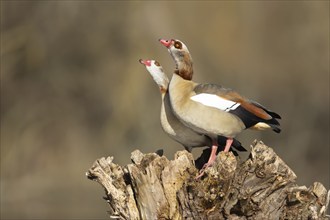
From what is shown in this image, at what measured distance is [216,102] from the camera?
17.6 feet

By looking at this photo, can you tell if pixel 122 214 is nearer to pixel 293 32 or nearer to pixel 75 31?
pixel 293 32

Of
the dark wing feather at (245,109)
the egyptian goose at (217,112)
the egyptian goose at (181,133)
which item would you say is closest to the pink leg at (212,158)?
the egyptian goose at (217,112)

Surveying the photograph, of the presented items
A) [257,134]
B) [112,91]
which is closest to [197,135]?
[257,134]

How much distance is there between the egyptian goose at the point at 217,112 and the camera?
536 centimetres

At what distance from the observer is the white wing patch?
535 cm

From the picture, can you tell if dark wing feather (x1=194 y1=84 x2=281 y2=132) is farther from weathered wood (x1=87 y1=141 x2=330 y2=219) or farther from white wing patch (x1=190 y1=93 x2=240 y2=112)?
weathered wood (x1=87 y1=141 x2=330 y2=219)

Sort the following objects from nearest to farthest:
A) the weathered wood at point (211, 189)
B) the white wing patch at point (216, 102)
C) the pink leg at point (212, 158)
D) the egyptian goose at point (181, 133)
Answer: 1. the weathered wood at point (211, 189)
2. the pink leg at point (212, 158)
3. the white wing patch at point (216, 102)
4. the egyptian goose at point (181, 133)

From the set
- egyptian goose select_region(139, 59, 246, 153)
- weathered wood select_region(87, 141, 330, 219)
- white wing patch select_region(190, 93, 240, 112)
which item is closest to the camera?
weathered wood select_region(87, 141, 330, 219)

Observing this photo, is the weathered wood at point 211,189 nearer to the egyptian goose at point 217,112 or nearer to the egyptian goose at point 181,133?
the egyptian goose at point 217,112

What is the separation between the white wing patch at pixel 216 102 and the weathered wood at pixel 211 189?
270mm

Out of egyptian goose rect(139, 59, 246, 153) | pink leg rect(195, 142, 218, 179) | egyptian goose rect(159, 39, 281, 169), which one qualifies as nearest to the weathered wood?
pink leg rect(195, 142, 218, 179)

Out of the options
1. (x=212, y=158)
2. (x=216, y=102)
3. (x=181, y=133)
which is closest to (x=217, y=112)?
(x=216, y=102)

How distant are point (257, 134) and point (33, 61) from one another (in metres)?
5.49

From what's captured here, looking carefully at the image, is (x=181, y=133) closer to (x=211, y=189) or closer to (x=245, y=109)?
(x=245, y=109)
